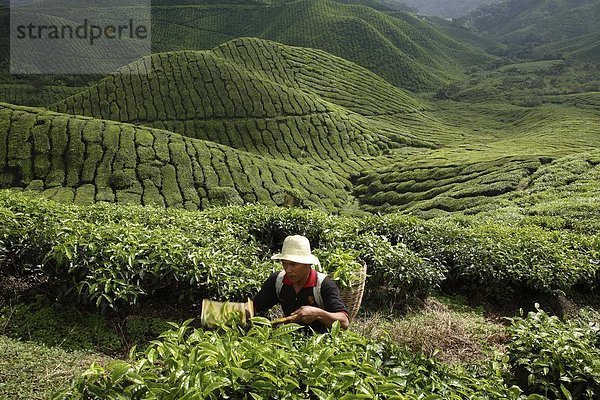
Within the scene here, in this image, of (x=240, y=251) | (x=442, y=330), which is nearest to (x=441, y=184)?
(x=240, y=251)

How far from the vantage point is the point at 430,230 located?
10430mm

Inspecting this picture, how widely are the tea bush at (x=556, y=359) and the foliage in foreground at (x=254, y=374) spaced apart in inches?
45.3

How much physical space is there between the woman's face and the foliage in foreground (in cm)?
109

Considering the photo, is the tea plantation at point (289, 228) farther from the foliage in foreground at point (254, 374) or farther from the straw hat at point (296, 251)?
the straw hat at point (296, 251)

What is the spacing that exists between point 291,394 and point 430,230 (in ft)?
26.4

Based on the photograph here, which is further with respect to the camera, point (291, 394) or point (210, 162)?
point (210, 162)

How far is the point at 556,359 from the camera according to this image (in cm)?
468

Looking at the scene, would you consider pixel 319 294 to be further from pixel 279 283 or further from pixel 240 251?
pixel 240 251

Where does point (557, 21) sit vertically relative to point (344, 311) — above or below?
above

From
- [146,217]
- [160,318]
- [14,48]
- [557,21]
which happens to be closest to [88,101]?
[146,217]

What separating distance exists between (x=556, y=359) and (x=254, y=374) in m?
3.44

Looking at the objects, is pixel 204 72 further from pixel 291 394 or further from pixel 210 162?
pixel 291 394

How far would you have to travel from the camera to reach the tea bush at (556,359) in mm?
4499

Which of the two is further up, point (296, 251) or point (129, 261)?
point (296, 251)
